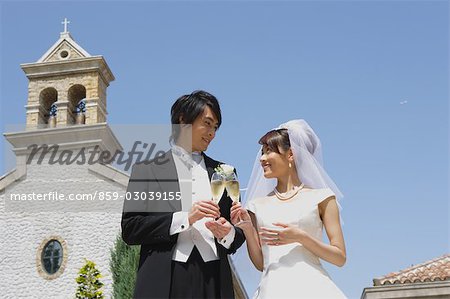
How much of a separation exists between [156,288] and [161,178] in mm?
629

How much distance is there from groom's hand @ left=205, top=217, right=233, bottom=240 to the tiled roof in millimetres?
7983

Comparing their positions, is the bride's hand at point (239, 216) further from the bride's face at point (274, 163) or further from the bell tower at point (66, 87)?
the bell tower at point (66, 87)

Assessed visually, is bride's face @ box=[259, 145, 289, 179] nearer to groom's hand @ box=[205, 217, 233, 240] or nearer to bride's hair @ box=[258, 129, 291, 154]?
bride's hair @ box=[258, 129, 291, 154]

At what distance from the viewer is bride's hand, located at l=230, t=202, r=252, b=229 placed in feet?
12.4

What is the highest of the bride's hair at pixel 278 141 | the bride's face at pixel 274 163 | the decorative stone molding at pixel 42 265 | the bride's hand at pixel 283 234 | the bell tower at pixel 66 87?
the bell tower at pixel 66 87

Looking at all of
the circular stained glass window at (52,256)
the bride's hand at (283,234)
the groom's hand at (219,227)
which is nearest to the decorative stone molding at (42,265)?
the circular stained glass window at (52,256)

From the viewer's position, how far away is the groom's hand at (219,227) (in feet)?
11.8

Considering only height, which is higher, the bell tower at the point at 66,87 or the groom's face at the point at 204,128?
the bell tower at the point at 66,87

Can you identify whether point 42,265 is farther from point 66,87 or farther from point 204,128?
point 204,128

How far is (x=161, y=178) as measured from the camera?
12.6ft

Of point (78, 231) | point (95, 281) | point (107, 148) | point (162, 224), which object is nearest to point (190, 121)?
point (162, 224)

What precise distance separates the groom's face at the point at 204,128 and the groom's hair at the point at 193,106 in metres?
0.02

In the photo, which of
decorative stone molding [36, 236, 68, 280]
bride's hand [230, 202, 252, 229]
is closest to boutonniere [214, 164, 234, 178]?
bride's hand [230, 202, 252, 229]

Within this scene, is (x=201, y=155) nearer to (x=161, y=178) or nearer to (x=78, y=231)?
(x=161, y=178)
